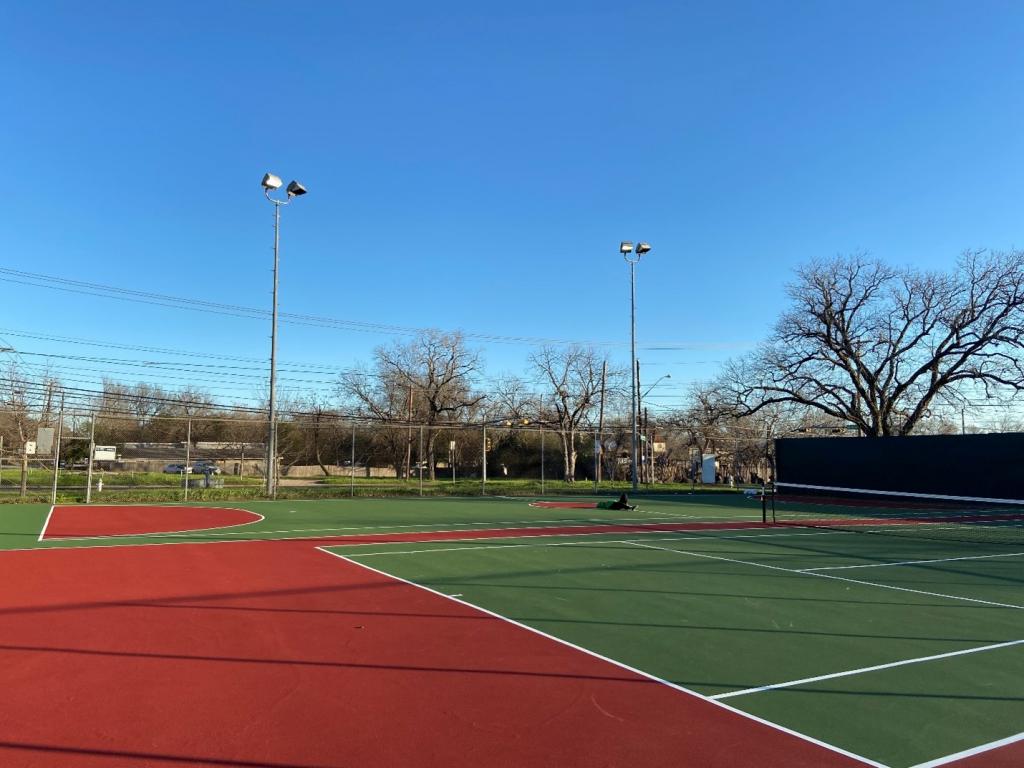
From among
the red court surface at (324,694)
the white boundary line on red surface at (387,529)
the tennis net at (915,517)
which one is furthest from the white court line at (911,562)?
the white boundary line on red surface at (387,529)

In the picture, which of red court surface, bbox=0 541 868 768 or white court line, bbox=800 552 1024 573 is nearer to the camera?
red court surface, bbox=0 541 868 768

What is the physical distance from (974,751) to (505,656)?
3864 millimetres

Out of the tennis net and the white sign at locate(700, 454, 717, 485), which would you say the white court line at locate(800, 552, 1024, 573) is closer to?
the tennis net

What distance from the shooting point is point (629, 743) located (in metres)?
4.71

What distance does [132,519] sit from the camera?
2036 cm

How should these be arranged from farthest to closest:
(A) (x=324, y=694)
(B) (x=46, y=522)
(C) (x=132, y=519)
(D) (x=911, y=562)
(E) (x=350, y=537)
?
(C) (x=132, y=519) < (B) (x=46, y=522) < (E) (x=350, y=537) < (D) (x=911, y=562) < (A) (x=324, y=694)

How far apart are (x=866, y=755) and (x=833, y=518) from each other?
23.9 m

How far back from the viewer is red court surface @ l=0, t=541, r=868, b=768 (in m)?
4.54

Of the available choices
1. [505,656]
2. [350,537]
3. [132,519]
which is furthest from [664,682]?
[132,519]

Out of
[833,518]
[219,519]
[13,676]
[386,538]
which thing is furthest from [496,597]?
[833,518]

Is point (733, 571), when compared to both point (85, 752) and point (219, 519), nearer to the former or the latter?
point (85, 752)

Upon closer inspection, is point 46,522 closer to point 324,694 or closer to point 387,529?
point 387,529

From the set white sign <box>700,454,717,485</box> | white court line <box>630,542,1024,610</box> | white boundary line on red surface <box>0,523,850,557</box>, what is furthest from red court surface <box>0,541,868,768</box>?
white sign <box>700,454,717,485</box>

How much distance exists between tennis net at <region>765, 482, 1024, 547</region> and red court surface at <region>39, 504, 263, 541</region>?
18.2m
